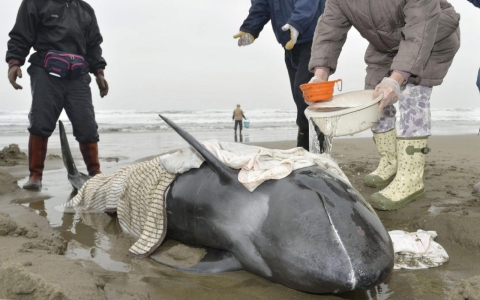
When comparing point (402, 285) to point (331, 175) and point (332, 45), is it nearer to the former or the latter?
point (331, 175)

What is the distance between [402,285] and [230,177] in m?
1.04

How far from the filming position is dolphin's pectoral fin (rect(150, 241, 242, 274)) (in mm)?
2062

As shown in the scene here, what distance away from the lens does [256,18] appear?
5.12 m

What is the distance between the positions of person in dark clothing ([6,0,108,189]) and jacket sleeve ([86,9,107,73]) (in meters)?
0.17

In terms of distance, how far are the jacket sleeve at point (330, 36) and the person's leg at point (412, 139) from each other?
77 centimetres

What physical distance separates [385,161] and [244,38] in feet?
7.96

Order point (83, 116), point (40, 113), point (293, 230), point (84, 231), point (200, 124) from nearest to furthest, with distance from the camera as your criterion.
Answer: point (293, 230) < point (84, 231) < point (40, 113) < point (83, 116) < point (200, 124)

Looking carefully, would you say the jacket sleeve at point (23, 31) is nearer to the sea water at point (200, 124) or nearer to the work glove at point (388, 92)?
the work glove at point (388, 92)

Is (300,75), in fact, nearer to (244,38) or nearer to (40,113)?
(244,38)

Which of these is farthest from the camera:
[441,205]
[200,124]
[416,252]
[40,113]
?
[200,124]

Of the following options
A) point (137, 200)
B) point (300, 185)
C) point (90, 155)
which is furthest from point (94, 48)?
point (300, 185)

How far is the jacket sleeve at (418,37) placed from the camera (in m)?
3.05

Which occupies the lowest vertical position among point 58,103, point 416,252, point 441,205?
point 441,205

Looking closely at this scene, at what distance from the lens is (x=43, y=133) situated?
4.71 metres
